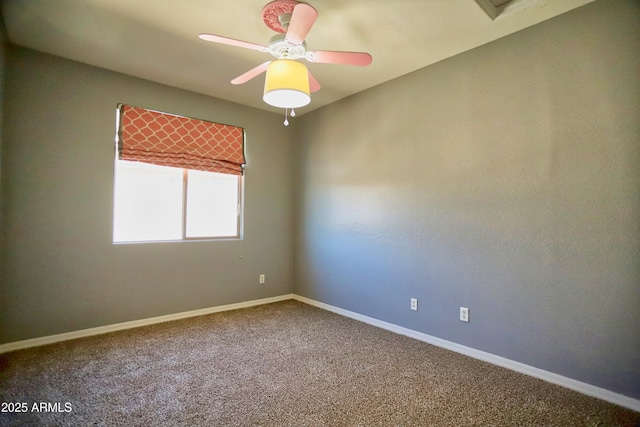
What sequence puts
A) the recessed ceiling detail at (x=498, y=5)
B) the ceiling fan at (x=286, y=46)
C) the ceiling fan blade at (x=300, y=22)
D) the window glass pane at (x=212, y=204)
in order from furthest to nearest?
1. the window glass pane at (x=212, y=204)
2. the recessed ceiling detail at (x=498, y=5)
3. the ceiling fan at (x=286, y=46)
4. the ceiling fan blade at (x=300, y=22)

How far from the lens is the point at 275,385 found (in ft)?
7.13

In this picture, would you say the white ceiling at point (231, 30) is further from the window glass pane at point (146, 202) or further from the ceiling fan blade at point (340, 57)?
the window glass pane at point (146, 202)

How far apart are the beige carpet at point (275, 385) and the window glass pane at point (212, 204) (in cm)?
128

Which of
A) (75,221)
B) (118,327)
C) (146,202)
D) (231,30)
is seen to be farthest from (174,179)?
(231,30)

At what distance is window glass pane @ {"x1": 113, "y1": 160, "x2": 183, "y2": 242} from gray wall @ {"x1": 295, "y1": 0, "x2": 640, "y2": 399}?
2.03 m

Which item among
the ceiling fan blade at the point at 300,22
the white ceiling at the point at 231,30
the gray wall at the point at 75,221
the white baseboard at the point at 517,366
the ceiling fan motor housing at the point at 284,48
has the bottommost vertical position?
the white baseboard at the point at 517,366

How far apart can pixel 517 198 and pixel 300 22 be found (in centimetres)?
197

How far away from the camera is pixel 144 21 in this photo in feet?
7.75

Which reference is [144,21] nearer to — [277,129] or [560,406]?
[277,129]

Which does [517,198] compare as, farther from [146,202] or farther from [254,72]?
[146,202]

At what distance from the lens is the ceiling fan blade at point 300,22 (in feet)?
5.37

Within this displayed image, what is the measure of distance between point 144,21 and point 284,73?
4.13 ft

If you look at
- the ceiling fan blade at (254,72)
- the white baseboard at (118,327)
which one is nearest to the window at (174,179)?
the white baseboard at (118,327)

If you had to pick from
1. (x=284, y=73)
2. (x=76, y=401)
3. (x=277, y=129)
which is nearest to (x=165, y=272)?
(x=76, y=401)
